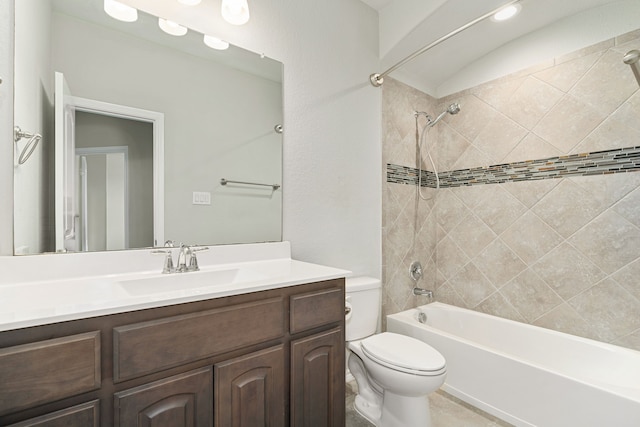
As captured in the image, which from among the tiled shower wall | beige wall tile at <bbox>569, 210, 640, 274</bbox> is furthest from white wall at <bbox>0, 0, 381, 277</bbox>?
beige wall tile at <bbox>569, 210, 640, 274</bbox>

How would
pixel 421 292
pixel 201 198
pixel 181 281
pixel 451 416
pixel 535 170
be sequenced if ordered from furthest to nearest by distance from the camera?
pixel 421 292 → pixel 535 170 → pixel 451 416 → pixel 201 198 → pixel 181 281

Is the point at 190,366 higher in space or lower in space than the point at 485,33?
lower

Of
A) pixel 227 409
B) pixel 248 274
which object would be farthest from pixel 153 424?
pixel 248 274

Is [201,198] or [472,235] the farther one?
[472,235]

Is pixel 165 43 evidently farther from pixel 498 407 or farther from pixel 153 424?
pixel 498 407

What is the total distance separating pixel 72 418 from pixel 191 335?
0.30 metres

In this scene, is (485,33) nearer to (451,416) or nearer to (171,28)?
(171,28)

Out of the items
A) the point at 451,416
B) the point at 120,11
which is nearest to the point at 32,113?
the point at 120,11

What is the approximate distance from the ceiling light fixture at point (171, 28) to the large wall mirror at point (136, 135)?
0.03 meters

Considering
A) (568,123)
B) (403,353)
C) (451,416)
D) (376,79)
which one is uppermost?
(376,79)

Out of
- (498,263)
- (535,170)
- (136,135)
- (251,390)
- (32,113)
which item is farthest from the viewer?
(498,263)

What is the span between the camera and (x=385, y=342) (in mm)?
1609

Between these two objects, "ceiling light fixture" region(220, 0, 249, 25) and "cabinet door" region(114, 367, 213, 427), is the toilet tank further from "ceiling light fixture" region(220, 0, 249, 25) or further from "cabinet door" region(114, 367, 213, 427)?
"ceiling light fixture" region(220, 0, 249, 25)

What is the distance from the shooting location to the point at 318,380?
117 cm
